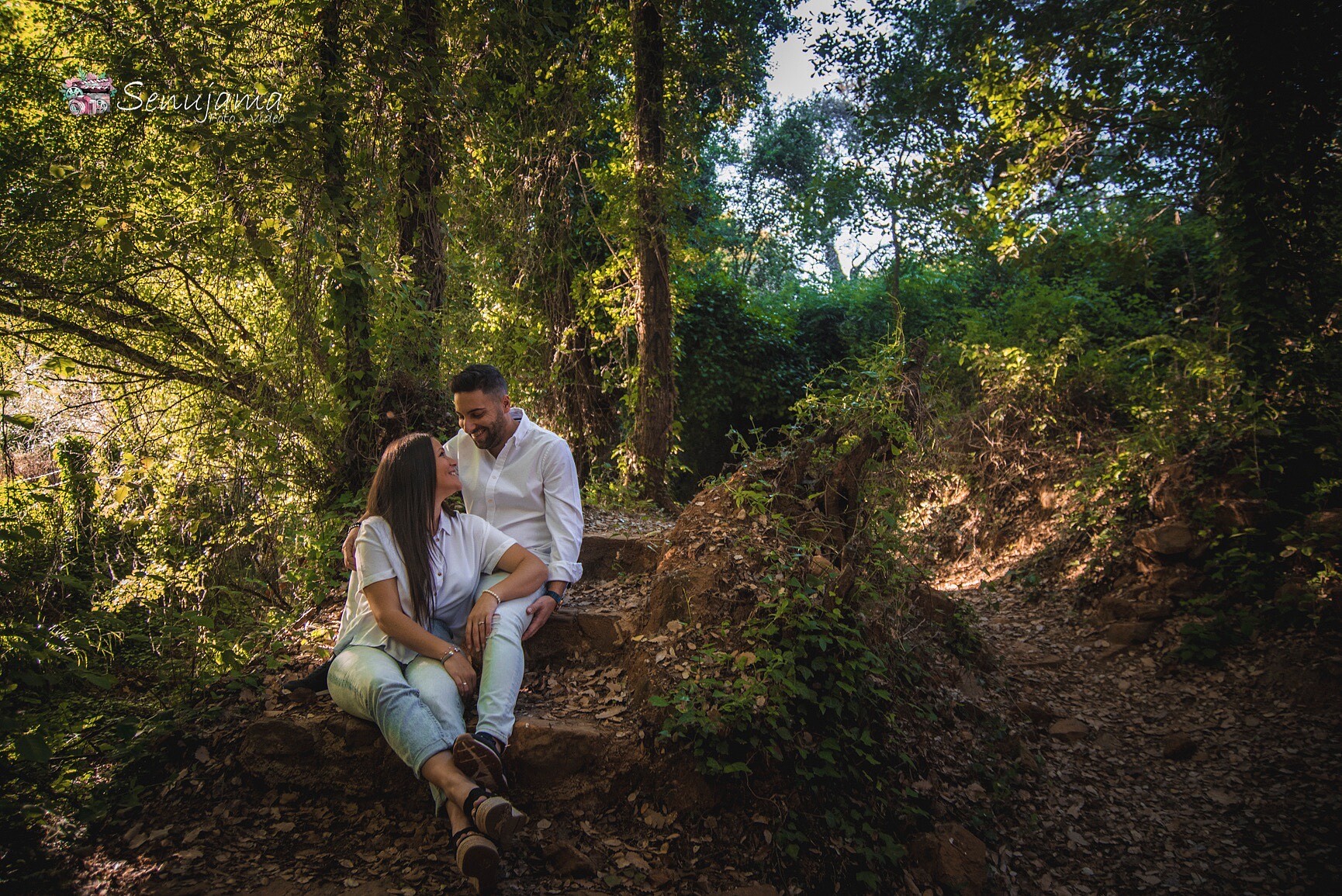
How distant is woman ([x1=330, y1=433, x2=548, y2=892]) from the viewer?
2.31 metres

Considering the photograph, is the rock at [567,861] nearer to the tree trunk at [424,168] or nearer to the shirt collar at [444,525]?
the shirt collar at [444,525]

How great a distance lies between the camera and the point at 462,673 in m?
2.71

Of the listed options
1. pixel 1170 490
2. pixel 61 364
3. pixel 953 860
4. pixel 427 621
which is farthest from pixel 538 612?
pixel 1170 490

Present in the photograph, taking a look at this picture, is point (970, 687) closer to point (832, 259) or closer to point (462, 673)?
point (462, 673)

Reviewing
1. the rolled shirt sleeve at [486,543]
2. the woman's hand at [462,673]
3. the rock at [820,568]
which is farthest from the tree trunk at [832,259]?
the woman's hand at [462,673]

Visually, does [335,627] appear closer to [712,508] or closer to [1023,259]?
[712,508]

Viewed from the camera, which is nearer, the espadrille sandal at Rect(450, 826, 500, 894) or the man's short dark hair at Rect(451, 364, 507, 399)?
the espadrille sandal at Rect(450, 826, 500, 894)

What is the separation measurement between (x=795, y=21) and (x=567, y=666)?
11.1 metres

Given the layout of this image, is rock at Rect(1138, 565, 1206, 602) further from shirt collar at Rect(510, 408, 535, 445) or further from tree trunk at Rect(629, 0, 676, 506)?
shirt collar at Rect(510, 408, 535, 445)

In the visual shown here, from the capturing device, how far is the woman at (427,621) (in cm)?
231

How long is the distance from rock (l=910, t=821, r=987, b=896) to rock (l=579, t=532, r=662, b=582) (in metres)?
1.98

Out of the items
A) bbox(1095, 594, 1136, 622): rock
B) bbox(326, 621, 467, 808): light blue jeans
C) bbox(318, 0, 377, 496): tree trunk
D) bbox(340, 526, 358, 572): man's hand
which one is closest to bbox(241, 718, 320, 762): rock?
bbox(326, 621, 467, 808): light blue jeans

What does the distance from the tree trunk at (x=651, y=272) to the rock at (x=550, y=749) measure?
11.8ft

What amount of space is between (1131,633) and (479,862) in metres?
5.04
